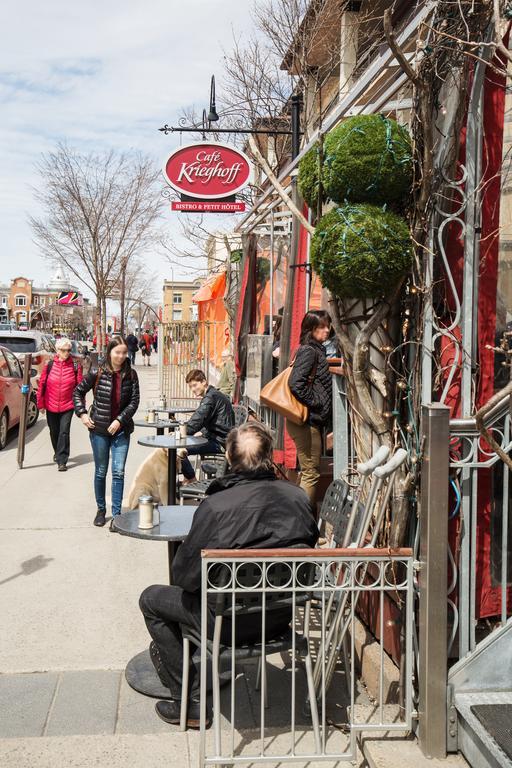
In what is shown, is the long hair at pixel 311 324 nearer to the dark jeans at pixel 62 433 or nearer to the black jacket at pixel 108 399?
the black jacket at pixel 108 399

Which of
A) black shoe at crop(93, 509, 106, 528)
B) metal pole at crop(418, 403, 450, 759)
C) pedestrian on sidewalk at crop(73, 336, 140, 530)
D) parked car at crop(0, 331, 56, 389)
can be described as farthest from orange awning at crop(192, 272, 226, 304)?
metal pole at crop(418, 403, 450, 759)

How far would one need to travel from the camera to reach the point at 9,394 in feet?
42.4

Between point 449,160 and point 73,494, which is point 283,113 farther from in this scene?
point 449,160

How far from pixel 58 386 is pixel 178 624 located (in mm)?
6913

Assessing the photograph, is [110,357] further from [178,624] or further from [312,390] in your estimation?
[178,624]

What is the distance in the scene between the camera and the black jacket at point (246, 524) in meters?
3.35

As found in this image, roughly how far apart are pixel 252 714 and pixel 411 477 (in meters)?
1.46

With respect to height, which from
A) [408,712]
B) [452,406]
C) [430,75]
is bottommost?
[408,712]

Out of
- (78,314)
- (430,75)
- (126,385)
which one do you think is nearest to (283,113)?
(126,385)

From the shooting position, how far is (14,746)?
3.49 meters

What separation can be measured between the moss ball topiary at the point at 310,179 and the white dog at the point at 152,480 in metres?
3.47

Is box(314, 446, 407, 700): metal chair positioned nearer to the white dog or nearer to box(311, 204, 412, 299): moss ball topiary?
box(311, 204, 412, 299): moss ball topiary

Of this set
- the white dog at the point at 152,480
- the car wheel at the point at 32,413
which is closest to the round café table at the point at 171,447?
the white dog at the point at 152,480

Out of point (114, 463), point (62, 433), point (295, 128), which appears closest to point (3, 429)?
point (62, 433)
